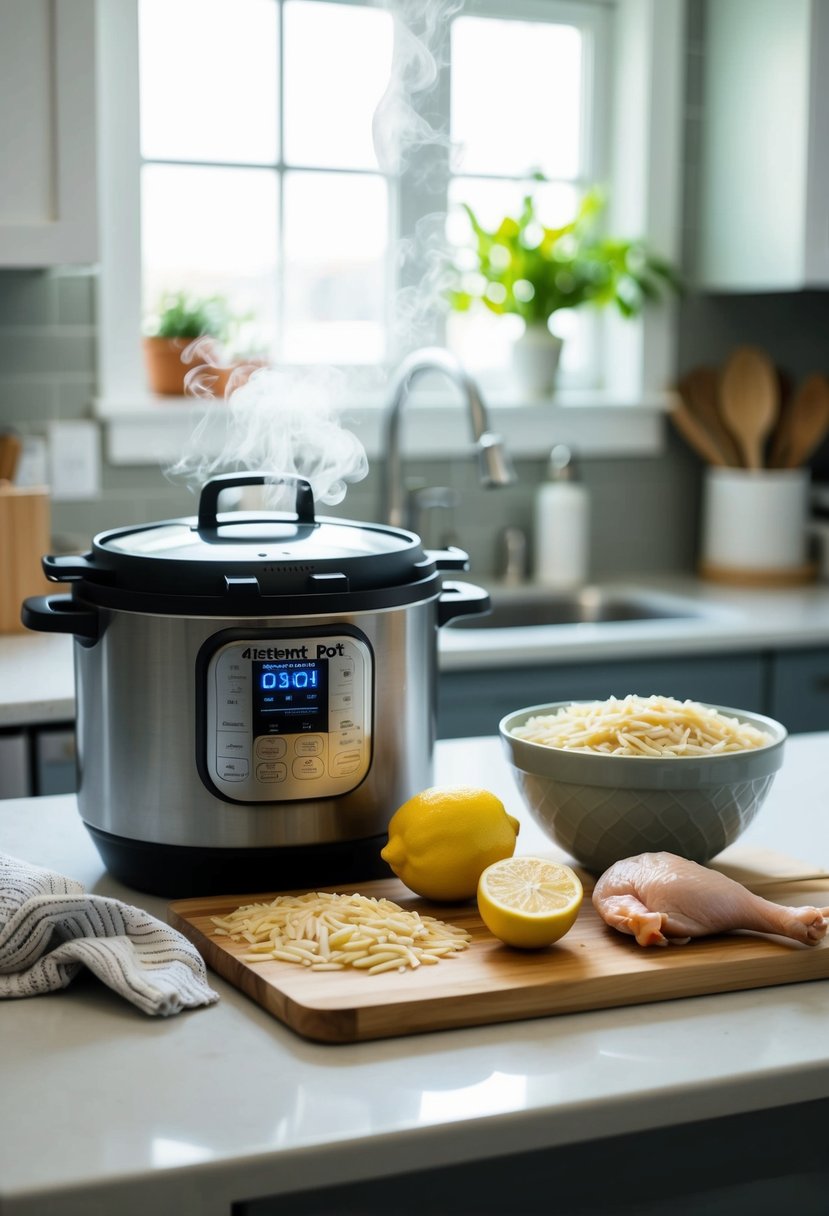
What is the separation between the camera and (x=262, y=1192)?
0.81 meters

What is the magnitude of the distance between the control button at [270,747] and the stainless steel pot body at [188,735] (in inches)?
1.5

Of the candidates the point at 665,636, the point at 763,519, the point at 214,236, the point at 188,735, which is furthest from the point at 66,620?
the point at 763,519

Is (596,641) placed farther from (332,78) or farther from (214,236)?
(332,78)

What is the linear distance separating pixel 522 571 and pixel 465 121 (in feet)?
3.13

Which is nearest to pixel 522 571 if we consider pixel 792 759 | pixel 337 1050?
pixel 792 759

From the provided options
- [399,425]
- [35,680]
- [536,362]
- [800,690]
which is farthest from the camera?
[536,362]

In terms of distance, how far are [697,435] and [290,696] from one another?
7.46 ft

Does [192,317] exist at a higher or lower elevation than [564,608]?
higher

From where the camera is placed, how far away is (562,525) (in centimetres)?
310

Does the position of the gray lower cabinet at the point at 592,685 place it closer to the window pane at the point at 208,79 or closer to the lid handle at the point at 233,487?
the lid handle at the point at 233,487

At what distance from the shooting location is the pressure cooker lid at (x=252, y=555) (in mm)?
1146

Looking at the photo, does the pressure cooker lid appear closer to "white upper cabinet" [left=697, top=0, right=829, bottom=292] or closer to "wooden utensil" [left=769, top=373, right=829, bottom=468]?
"white upper cabinet" [left=697, top=0, right=829, bottom=292]

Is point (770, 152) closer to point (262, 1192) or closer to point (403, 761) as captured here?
point (403, 761)

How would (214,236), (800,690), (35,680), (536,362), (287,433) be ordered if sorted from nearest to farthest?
(287,433)
(35,680)
(800,690)
(214,236)
(536,362)
